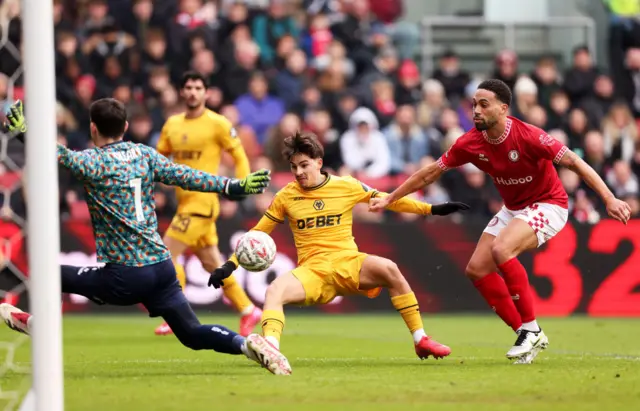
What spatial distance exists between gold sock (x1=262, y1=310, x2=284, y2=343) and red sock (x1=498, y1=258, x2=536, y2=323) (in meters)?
1.83

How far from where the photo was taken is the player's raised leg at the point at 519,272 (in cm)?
938

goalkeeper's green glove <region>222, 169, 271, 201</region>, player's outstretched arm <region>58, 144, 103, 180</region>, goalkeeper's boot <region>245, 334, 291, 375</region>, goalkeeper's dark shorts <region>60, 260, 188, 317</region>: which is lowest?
goalkeeper's boot <region>245, 334, 291, 375</region>

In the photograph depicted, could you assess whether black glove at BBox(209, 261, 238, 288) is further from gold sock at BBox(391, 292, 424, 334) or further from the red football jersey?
the red football jersey

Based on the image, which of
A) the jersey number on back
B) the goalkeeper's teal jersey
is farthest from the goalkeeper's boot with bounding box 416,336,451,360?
the jersey number on back

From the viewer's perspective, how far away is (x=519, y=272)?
31.1ft

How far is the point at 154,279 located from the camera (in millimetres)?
8172

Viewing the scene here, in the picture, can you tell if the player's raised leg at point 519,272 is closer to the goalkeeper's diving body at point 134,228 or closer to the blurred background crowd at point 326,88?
the goalkeeper's diving body at point 134,228

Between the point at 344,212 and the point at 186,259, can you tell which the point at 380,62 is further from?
the point at 344,212

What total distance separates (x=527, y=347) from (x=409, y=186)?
59.3 inches

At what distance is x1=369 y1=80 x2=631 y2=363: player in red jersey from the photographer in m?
9.38

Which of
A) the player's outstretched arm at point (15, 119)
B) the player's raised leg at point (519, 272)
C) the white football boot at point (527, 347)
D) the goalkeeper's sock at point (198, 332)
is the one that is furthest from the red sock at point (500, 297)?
the player's outstretched arm at point (15, 119)

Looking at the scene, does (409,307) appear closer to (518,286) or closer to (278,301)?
(518,286)

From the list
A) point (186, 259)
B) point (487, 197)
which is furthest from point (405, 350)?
point (487, 197)

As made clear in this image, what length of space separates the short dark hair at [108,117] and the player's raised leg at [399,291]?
217 centimetres
